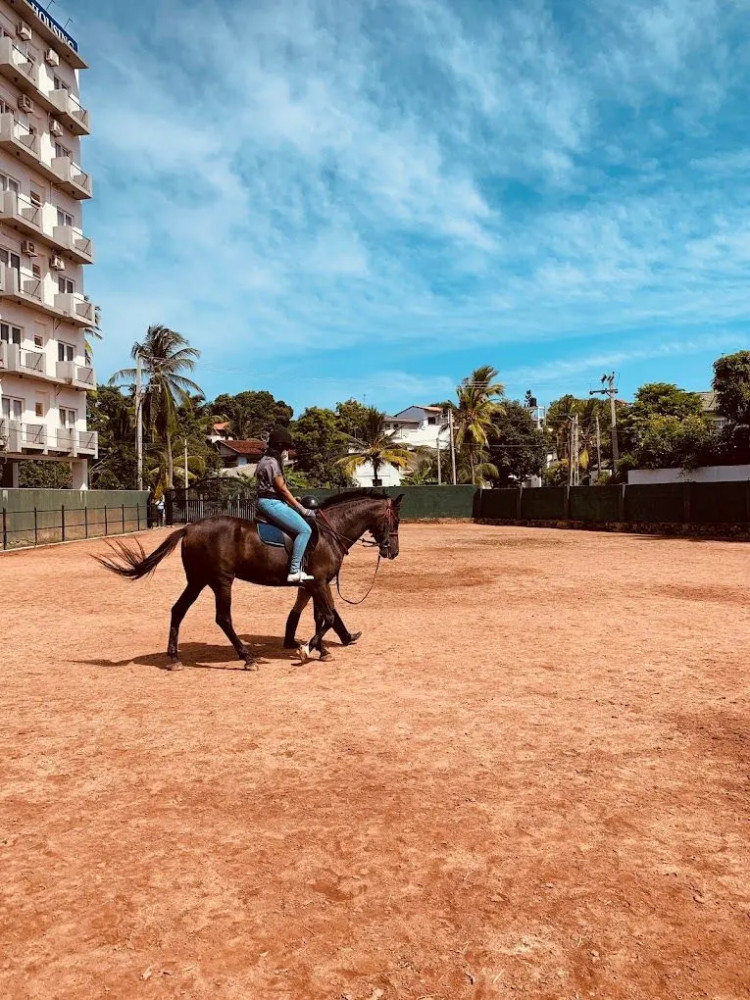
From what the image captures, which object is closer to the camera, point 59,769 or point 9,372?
point 59,769

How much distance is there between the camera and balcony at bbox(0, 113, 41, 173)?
32312mm

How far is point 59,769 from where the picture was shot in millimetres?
4820

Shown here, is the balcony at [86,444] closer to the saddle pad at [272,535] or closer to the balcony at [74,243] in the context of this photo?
the balcony at [74,243]

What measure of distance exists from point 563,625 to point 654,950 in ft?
23.8

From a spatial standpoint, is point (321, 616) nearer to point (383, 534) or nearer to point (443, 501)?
point (383, 534)

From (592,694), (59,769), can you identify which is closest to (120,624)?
(59,769)

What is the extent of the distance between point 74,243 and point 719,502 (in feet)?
112

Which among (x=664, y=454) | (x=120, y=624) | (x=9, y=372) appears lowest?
(x=120, y=624)

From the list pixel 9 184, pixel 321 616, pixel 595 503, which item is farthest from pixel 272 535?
pixel 9 184

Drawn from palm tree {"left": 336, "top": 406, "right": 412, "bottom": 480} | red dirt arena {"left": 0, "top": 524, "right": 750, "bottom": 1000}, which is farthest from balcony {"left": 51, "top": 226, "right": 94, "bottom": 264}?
red dirt arena {"left": 0, "top": 524, "right": 750, "bottom": 1000}

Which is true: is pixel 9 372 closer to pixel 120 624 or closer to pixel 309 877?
pixel 120 624

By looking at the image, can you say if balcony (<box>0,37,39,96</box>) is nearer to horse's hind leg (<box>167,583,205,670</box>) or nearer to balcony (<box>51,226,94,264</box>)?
balcony (<box>51,226,94,264</box>)

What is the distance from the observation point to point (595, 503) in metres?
34.0

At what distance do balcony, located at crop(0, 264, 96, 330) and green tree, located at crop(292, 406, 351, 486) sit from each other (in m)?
29.9
